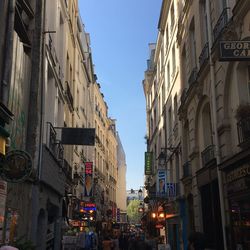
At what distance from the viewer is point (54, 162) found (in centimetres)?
1777

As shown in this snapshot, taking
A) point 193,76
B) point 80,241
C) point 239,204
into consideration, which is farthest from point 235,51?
point 80,241

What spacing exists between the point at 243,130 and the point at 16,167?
6016mm

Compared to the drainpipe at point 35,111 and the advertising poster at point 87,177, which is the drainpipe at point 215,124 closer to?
the drainpipe at point 35,111

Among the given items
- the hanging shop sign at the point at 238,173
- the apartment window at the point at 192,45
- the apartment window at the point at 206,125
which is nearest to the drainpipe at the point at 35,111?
the hanging shop sign at the point at 238,173

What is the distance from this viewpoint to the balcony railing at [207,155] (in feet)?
51.0


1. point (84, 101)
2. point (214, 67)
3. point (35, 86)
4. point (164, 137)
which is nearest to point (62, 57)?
point (35, 86)

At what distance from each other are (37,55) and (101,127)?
40151 millimetres

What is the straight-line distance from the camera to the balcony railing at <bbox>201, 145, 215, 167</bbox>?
1553 cm

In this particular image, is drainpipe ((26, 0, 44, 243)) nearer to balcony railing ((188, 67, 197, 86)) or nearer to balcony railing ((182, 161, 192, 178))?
balcony railing ((188, 67, 197, 86))

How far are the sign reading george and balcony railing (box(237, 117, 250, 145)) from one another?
2.70 metres

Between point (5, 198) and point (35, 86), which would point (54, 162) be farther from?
point (5, 198)

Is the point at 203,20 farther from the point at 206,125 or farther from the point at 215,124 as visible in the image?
the point at 215,124

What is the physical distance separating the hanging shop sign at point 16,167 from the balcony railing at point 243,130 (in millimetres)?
5591

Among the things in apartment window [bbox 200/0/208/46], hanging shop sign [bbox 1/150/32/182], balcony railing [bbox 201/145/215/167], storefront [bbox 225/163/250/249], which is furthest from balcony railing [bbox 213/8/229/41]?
hanging shop sign [bbox 1/150/32/182]
